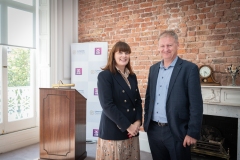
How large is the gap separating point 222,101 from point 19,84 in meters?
3.29

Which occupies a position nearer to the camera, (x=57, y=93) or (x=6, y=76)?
(x=57, y=93)

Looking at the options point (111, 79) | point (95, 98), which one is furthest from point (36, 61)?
point (111, 79)

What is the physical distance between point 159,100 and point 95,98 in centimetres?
232

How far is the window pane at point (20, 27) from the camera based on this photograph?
3360 mm

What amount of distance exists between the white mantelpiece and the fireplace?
192mm

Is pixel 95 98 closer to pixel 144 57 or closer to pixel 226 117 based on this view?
pixel 144 57

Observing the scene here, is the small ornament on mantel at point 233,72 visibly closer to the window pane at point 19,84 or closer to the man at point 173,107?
the man at point 173,107

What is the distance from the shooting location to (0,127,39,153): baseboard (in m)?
3.31

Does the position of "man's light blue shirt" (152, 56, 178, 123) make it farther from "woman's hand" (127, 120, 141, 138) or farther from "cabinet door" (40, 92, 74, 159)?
"cabinet door" (40, 92, 74, 159)

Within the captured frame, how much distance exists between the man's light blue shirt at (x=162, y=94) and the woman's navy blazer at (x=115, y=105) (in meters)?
0.20

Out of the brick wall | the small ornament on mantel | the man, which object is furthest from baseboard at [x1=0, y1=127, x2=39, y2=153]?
the small ornament on mantel

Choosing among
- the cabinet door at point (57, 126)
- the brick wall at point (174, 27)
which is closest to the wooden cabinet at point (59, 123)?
the cabinet door at point (57, 126)

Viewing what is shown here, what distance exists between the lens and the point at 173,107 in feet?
5.11

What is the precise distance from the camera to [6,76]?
→ 11.2 feet
